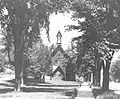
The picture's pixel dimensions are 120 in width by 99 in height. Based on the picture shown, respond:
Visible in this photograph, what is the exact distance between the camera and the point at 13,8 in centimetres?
2838

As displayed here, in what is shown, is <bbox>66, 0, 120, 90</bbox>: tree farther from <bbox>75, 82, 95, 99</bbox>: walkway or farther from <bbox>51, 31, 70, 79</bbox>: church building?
<bbox>51, 31, 70, 79</bbox>: church building

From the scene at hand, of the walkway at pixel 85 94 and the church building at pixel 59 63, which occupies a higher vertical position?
the church building at pixel 59 63

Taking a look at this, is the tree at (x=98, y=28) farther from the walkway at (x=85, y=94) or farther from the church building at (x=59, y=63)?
the church building at (x=59, y=63)

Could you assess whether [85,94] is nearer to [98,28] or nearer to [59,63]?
[98,28]

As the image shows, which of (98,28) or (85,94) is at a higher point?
(98,28)

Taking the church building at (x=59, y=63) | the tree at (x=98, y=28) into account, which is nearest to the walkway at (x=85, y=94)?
the tree at (x=98, y=28)

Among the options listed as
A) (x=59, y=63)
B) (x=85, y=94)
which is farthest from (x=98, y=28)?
(x=59, y=63)

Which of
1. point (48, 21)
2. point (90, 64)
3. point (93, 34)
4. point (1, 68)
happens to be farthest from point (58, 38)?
point (93, 34)

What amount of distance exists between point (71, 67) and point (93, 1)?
4992cm

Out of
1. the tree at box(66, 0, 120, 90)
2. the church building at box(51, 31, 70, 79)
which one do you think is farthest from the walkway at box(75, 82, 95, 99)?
the church building at box(51, 31, 70, 79)

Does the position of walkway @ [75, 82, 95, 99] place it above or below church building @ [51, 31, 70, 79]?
below

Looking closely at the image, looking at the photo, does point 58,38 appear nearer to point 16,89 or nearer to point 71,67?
point 71,67

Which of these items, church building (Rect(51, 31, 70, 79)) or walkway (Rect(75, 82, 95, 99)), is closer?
walkway (Rect(75, 82, 95, 99))

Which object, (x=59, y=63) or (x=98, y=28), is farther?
(x=59, y=63)
